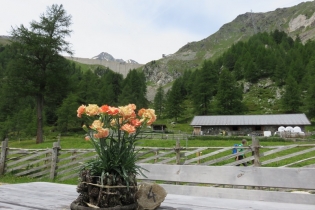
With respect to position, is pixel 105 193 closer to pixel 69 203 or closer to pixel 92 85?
pixel 69 203

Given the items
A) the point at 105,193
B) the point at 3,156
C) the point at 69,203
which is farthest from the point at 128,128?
the point at 3,156

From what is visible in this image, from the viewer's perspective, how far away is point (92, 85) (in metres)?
68.4

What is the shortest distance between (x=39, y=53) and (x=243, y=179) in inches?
1261

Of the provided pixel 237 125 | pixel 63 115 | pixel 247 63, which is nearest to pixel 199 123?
pixel 237 125

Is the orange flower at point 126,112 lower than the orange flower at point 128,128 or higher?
higher

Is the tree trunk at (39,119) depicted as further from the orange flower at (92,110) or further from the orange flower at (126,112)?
the orange flower at (126,112)

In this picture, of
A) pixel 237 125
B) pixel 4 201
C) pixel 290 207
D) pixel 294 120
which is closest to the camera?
pixel 290 207

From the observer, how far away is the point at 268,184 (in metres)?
3.44

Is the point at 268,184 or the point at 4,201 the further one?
the point at 268,184

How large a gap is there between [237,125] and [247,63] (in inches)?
1946

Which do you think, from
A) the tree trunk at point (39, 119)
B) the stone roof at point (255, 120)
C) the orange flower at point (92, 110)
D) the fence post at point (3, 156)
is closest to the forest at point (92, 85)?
the tree trunk at point (39, 119)

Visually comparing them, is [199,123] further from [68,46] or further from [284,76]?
[284,76]

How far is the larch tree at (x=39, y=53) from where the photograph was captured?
30344 millimetres

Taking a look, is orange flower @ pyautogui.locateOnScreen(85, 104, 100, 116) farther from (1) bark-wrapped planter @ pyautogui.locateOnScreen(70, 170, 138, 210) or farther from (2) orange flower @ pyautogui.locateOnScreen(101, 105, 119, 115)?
(1) bark-wrapped planter @ pyautogui.locateOnScreen(70, 170, 138, 210)
